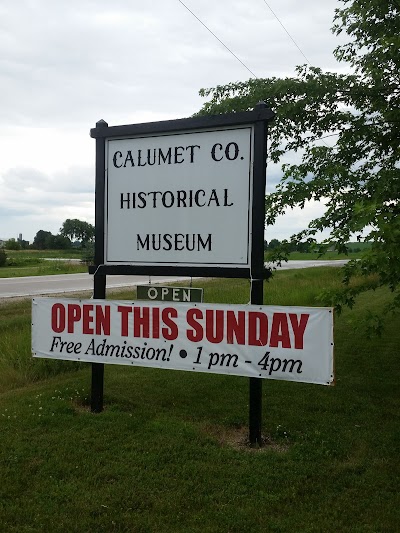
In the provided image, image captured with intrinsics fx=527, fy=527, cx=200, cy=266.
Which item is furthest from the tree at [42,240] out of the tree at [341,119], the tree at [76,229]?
the tree at [341,119]

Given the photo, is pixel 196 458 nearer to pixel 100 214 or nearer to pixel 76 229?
pixel 100 214

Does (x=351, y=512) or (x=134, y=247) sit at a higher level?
(x=134, y=247)

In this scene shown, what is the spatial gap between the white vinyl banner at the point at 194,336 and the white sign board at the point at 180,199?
1.58 feet

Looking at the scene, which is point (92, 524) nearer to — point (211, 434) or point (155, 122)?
point (211, 434)

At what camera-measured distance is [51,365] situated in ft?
23.2

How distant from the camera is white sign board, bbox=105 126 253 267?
A: 15.1ft

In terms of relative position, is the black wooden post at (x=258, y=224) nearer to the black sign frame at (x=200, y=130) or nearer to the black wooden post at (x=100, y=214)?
the black sign frame at (x=200, y=130)

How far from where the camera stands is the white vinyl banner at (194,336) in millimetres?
4184


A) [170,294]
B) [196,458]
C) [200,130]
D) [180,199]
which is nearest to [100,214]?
[180,199]

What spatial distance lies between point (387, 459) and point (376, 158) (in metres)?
4.39

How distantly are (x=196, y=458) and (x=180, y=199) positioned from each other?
2.24m

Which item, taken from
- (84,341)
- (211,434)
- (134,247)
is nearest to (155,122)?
(134,247)

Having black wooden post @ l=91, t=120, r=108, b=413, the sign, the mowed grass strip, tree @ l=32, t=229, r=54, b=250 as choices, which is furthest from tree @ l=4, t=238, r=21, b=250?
the sign

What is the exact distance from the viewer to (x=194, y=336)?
462cm
